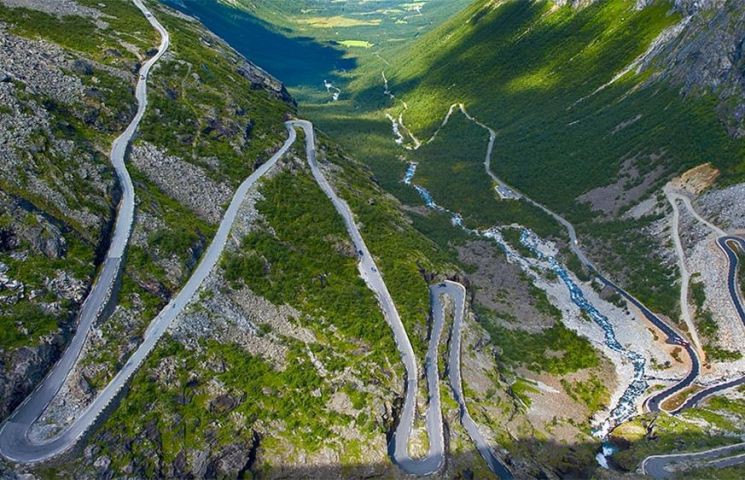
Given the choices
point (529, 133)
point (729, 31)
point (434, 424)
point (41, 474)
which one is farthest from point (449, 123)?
point (41, 474)

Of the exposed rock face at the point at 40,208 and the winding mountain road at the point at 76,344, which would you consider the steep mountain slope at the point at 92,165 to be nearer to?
the exposed rock face at the point at 40,208

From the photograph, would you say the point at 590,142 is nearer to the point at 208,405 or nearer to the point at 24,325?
the point at 208,405

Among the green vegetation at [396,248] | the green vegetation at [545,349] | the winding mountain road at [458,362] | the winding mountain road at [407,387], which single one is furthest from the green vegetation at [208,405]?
the green vegetation at [545,349]

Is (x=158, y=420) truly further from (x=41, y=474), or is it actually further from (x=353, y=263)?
(x=353, y=263)

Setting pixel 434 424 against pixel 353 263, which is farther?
pixel 353 263

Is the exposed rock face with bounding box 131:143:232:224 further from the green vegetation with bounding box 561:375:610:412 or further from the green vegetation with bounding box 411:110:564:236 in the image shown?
the green vegetation with bounding box 411:110:564:236

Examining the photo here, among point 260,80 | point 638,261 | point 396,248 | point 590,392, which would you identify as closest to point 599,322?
point 638,261

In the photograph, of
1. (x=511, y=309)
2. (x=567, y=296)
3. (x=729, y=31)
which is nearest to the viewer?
(x=511, y=309)

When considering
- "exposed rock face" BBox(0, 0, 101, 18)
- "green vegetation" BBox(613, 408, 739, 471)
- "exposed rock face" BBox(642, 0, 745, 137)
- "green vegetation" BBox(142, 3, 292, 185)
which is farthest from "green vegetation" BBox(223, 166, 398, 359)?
"exposed rock face" BBox(642, 0, 745, 137)
